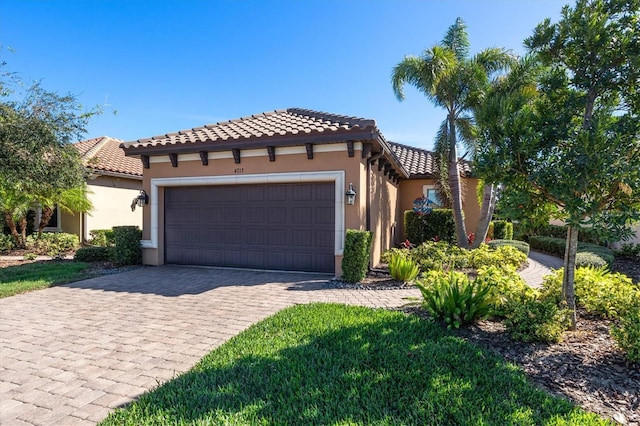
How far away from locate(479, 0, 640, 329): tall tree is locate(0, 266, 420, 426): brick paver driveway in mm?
3258

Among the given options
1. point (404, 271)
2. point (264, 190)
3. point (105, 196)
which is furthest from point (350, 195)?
point (105, 196)

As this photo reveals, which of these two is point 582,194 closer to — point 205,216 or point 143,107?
point 205,216

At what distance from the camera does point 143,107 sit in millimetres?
13641

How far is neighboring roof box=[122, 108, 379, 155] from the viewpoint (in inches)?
322

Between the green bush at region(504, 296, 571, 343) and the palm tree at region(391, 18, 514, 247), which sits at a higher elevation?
the palm tree at region(391, 18, 514, 247)

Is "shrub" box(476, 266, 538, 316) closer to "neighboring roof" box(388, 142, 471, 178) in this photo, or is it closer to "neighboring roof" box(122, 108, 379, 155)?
"neighboring roof" box(122, 108, 379, 155)

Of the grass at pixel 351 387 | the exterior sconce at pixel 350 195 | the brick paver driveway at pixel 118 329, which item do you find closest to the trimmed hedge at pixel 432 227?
the exterior sconce at pixel 350 195

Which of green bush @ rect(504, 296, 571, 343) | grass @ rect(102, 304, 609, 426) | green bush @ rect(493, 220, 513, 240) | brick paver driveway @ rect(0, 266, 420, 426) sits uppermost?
green bush @ rect(493, 220, 513, 240)

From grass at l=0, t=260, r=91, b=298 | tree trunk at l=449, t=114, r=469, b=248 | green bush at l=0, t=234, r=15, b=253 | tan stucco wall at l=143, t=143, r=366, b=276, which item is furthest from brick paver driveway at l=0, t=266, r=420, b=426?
green bush at l=0, t=234, r=15, b=253

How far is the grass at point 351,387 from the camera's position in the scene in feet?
8.66

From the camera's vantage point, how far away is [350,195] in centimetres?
825

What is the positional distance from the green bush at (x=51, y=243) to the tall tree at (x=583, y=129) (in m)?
16.6

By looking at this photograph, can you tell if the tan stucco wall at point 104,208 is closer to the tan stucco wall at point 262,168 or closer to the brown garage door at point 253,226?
the tan stucco wall at point 262,168

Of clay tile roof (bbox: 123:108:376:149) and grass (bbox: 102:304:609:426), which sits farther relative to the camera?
clay tile roof (bbox: 123:108:376:149)
